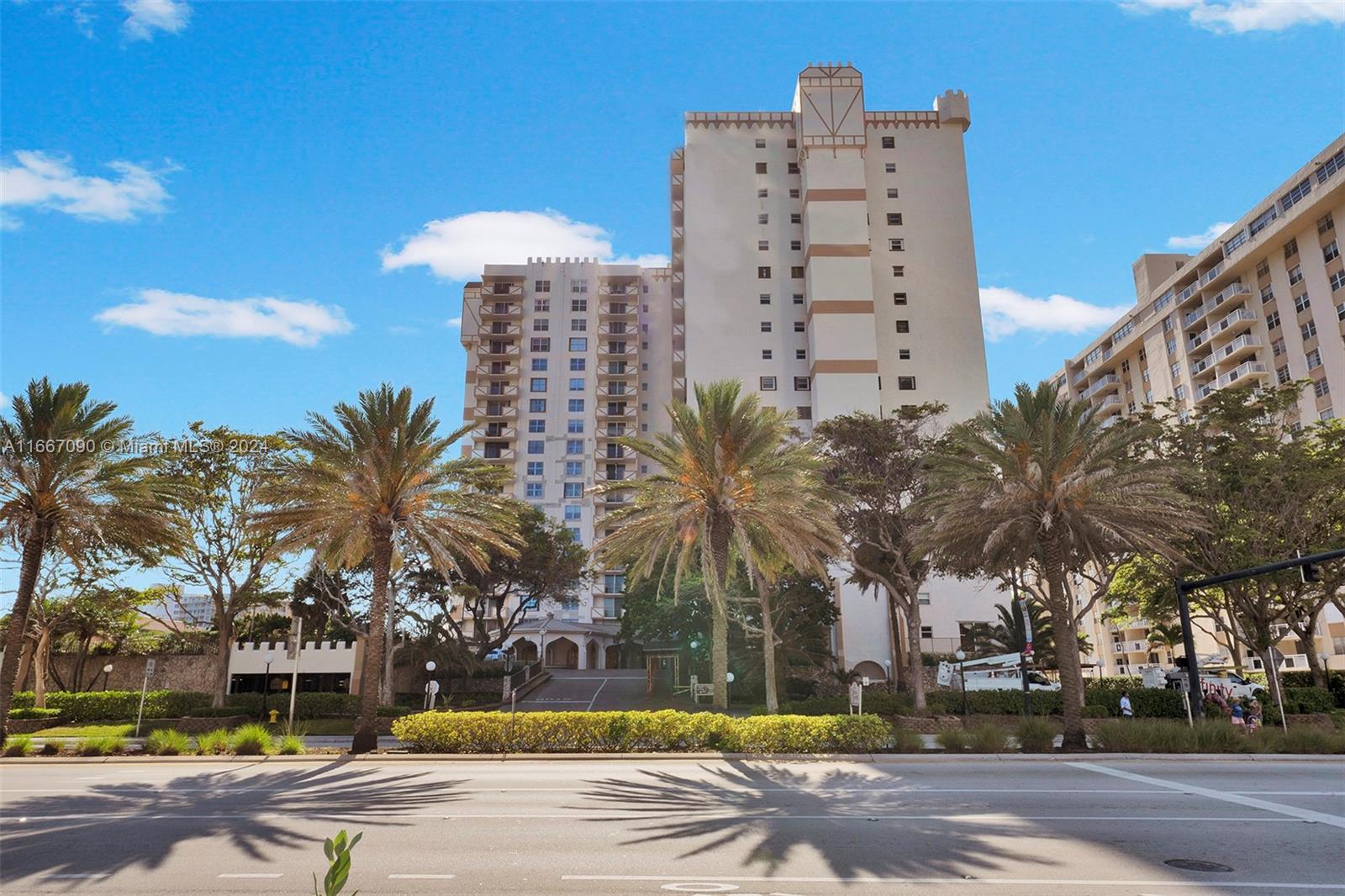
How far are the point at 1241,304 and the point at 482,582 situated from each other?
6137 cm

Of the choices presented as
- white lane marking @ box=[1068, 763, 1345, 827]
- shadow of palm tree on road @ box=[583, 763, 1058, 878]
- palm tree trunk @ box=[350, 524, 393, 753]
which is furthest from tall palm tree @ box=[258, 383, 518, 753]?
white lane marking @ box=[1068, 763, 1345, 827]

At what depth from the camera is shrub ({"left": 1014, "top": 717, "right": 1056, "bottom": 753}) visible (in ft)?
70.5

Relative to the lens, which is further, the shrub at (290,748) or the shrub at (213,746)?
the shrub at (213,746)

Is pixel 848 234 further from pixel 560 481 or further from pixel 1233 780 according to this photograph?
pixel 1233 780

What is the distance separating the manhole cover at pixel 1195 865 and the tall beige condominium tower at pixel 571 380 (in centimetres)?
7233

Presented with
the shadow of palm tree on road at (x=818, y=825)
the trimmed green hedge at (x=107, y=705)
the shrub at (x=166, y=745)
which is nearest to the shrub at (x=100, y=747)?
the shrub at (x=166, y=745)

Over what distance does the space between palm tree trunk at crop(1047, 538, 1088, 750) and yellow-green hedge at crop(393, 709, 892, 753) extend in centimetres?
526

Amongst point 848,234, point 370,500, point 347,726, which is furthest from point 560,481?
point 370,500

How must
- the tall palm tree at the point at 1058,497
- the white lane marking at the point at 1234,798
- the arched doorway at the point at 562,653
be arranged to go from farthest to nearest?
1. the arched doorway at the point at 562,653
2. the tall palm tree at the point at 1058,497
3. the white lane marking at the point at 1234,798

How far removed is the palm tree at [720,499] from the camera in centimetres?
2584

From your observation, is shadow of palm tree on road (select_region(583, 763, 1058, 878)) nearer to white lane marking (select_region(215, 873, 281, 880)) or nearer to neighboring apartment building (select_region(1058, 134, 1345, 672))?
white lane marking (select_region(215, 873, 281, 880))

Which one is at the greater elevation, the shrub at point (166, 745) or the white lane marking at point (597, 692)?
the white lane marking at point (597, 692)

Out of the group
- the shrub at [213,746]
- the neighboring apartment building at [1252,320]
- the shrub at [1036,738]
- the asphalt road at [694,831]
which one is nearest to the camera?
the asphalt road at [694,831]

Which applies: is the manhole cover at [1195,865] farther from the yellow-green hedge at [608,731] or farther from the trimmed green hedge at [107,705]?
the trimmed green hedge at [107,705]
